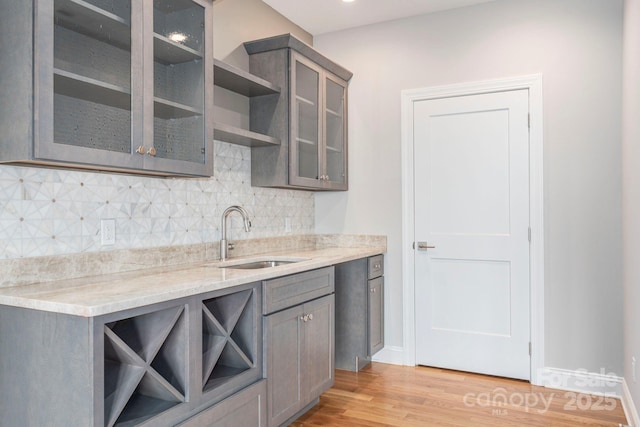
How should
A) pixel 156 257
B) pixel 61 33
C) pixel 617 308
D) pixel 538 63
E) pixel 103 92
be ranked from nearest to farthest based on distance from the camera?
pixel 61 33 → pixel 103 92 → pixel 156 257 → pixel 617 308 → pixel 538 63

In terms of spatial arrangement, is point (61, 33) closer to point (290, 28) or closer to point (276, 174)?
point (276, 174)

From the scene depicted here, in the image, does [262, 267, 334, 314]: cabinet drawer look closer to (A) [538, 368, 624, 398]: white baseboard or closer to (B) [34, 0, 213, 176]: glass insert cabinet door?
(B) [34, 0, 213, 176]: glass insert cabinet door

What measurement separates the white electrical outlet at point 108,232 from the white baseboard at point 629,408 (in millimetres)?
2730

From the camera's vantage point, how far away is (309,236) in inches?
151

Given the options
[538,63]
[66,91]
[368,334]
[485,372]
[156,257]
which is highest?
[538,63]

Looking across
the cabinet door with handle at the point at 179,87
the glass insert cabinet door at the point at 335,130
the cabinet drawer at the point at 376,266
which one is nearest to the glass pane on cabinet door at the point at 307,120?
the glass insert cabinet door at the point at 335,130

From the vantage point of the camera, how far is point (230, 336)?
2.10 m

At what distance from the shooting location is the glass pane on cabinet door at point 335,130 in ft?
11.5

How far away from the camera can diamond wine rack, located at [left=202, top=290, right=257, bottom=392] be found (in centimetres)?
196

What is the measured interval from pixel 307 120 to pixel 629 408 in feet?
8.62

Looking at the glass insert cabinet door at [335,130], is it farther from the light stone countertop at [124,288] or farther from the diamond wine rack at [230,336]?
the diamond wine rack at [230,336]

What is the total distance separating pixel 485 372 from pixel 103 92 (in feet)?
9.98

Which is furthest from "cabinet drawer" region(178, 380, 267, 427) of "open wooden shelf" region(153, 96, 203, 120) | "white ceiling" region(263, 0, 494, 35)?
"white ceiling" region(263, 0, 494, 35)

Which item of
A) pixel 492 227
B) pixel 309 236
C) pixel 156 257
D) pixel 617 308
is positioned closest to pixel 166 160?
pixel 156 257
